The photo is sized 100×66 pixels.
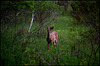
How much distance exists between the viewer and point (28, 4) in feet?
14.2

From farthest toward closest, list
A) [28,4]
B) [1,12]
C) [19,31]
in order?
[19,31] < [28,4] < [1,12]

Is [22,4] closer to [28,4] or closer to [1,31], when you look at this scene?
[28,4]

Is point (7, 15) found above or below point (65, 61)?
above

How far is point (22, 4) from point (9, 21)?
904 millimetres

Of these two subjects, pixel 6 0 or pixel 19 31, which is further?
pixel 19 31

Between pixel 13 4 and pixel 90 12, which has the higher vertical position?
pixel 13 4

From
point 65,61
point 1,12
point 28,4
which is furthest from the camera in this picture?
point 28,4

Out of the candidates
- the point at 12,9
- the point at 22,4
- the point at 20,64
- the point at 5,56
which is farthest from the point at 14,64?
the point at 22,4

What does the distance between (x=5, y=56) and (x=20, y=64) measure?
64 centimetres

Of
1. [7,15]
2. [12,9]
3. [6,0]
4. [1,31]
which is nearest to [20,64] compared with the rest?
[1,31]

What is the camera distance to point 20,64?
344cm

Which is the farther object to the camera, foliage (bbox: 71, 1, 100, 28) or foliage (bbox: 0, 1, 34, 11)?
foliage (bbox: 0, 1, 34, 11)

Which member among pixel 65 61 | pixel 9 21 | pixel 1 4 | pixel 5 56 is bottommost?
pixel 65 61

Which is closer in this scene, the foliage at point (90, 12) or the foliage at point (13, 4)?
the foliage at point (90, 12)
